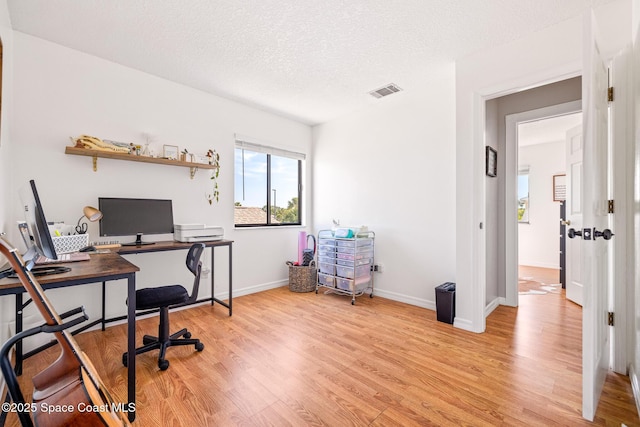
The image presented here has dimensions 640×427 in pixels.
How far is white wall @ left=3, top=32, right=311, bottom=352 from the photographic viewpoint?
2352mm

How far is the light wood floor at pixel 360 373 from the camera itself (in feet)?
5.01

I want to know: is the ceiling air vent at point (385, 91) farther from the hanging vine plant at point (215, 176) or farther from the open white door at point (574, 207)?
the open white door at point (574, 207)

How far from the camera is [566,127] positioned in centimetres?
465

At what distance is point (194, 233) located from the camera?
9.36 ft

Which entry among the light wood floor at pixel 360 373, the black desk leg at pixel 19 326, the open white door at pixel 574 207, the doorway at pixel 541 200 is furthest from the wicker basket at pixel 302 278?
the doorway at pixel 541 200

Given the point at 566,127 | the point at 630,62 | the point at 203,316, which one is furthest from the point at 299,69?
the point at 566,127

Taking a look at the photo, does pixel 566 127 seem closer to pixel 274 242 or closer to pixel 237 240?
pixel 274 242

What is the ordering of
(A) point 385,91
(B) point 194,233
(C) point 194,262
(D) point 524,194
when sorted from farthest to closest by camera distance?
(D) point 524,194, (A) point 385,91, (B) point 194,233, (C) point 194,262

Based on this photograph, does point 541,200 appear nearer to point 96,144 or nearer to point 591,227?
point 591,227

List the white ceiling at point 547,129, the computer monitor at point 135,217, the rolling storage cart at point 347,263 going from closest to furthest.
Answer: the computer monitor at point 135,217, the rolling storage cart at point 347,263, the white ceiling at point 547,129

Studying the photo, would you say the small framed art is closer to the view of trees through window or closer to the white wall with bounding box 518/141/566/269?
the view of trees through window

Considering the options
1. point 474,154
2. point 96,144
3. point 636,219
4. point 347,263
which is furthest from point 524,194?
point 96,144

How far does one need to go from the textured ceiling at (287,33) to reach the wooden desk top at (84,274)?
5.79 feet

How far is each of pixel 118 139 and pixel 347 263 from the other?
2.75m
